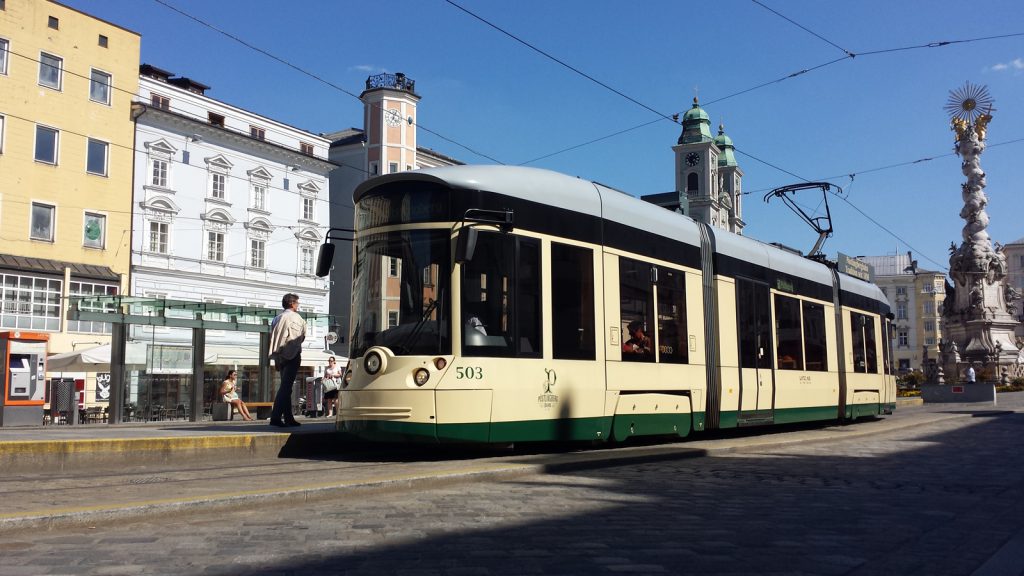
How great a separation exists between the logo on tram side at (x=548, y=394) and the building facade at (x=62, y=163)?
30985 mm

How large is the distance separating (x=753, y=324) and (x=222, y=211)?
33.5 meters

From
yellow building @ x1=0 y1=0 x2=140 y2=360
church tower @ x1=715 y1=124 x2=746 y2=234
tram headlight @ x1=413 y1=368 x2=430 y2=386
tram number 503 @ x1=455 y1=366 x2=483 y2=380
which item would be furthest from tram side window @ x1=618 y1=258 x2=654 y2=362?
church tower @ x1=715 y1=124 x2=746 y2=234

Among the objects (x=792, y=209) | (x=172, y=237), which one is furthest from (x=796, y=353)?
(x=172, y=237)

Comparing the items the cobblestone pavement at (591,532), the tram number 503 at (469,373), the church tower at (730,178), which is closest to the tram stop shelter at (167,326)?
the tram number 503 at (469,373)

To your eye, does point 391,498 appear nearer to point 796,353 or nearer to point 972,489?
point 972,489

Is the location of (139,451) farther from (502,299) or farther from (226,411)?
(226,411)

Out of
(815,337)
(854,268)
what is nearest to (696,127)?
(854,268)

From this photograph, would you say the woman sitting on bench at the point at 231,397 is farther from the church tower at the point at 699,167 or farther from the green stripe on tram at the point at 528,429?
the church tower at the point at 699,167

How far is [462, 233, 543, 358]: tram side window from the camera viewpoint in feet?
30.8

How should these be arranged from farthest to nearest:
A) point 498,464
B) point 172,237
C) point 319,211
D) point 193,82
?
point 319,211
point 193,82
point 172,237
point 498,464

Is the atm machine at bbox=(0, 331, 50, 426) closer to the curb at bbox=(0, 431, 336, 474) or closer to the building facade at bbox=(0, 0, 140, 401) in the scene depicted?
the curb at bbox=(0, 431, 336, 474)

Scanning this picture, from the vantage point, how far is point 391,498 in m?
7.07

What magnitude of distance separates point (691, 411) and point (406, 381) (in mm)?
4837

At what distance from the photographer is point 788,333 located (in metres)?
15.6
